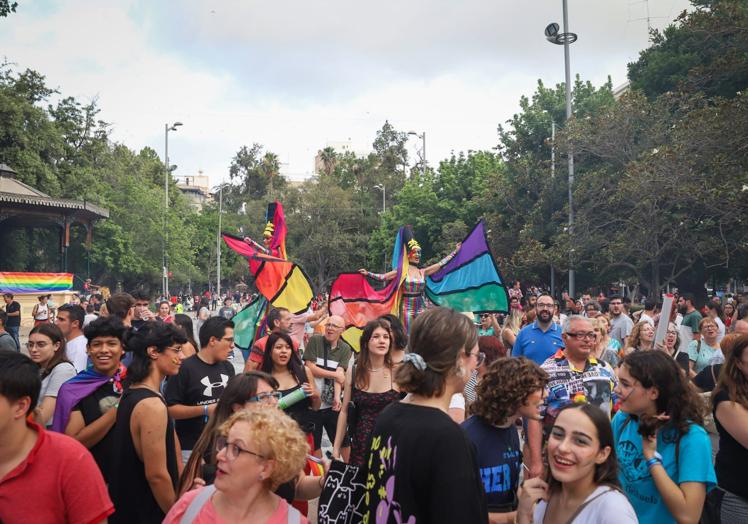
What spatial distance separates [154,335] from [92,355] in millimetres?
518

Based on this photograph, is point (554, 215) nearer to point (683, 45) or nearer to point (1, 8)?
point (683, 45)

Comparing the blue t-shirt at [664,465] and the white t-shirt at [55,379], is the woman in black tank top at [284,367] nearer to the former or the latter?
the white t-shirt at [55,379]

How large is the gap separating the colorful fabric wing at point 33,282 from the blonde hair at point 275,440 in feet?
90.1

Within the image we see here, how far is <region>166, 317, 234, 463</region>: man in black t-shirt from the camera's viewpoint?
15.4 feet

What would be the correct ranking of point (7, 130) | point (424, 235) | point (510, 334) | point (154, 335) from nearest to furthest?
1. point (154, 335)
2. point (510, 334)
3. point (7, 130)
4. point (424, 235)

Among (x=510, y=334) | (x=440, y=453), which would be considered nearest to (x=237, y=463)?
(x=440, y=453)

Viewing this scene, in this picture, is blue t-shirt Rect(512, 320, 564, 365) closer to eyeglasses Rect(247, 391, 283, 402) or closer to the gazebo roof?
eyeglasses Rect(247, 391, 283, 402)

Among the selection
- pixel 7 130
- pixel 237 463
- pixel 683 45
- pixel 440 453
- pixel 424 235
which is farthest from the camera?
pixel 424 235

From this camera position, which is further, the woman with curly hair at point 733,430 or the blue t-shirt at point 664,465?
the woman with curly hair at point 733,430

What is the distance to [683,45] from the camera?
2512cm

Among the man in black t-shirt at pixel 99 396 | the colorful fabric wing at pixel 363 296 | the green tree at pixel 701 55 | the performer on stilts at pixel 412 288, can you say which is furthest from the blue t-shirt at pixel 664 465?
the green tree at pixel 701 55

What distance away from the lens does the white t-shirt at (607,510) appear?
2.47 m

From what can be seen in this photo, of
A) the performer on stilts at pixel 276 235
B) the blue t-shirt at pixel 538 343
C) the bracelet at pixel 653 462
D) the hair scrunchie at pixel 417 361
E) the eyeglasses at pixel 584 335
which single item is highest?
the performer on stilts at pixel 276 235

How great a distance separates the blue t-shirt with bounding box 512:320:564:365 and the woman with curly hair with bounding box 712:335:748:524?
11.5ft
